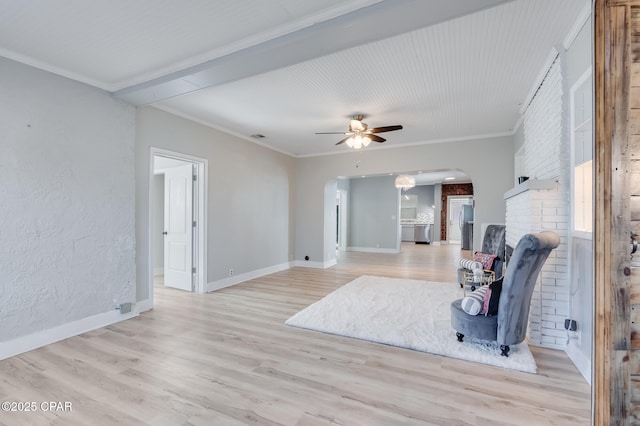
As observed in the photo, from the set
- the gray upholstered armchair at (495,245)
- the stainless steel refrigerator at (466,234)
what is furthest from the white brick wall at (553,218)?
the stainless steel refrigerator at (466,234)

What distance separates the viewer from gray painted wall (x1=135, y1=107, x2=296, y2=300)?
3699mm

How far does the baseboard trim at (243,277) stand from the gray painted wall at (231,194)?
79 mm

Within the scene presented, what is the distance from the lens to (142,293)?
12.1 ft

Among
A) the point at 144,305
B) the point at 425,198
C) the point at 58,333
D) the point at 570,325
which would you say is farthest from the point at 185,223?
the point at 425,198

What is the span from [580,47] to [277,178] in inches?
204

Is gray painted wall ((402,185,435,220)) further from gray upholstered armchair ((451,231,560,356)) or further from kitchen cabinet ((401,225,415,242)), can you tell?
gray upholstered armchair ((451,231,560,356))

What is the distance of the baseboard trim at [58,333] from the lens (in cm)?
250

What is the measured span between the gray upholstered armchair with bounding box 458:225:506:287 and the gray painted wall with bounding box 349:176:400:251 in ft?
15.4

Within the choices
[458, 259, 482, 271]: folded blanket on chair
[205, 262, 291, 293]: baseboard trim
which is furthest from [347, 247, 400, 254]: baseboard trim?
[458, 259, 482, 271]: folded blanket on chair

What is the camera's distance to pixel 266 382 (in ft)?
6.82

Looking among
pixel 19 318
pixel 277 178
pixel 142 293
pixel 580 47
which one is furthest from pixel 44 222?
pixel 580 47

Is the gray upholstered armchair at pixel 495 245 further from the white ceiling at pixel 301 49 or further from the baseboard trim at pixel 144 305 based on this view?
the baseboard trim at pixel 144 305

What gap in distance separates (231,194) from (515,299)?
4.40 meters

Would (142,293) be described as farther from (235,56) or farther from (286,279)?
(235,56)
